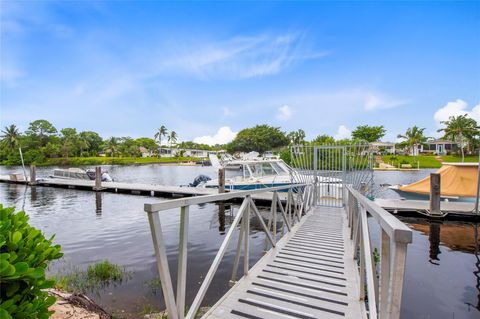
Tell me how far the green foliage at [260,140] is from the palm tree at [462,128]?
116 feet

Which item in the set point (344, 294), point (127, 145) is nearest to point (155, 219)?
point (344, 294)

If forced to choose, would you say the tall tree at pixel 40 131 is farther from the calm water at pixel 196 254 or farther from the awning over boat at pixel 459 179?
the awning over boat at pixel 459 179

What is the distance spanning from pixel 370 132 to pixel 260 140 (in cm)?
2555

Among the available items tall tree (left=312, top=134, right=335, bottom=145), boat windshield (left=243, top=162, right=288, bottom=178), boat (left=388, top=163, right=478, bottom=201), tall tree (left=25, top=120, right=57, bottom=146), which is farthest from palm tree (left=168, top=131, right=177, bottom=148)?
boat (left=388, top=163, right=478, bottom=201)

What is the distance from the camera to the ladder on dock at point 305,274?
5.49ft

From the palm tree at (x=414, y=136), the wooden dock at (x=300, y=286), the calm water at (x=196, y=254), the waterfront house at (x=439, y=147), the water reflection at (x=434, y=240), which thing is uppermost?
the palm tree at (x=414, y=136)

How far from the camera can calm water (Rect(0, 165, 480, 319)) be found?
4930 millimetres

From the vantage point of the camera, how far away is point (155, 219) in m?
2.02

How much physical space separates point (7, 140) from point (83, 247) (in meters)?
74.4

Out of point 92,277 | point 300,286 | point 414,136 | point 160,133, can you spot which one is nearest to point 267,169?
point 92,277

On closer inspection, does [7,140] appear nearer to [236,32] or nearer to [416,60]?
[236,32]

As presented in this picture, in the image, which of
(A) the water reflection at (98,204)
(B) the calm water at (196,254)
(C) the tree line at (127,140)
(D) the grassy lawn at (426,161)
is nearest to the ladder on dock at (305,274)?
(B) the calm water at (196,254)

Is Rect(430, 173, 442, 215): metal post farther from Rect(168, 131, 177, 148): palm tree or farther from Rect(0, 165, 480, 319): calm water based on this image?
Rect(168, 131, 177, 148): palm tree

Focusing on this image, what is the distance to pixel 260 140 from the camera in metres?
68.2
